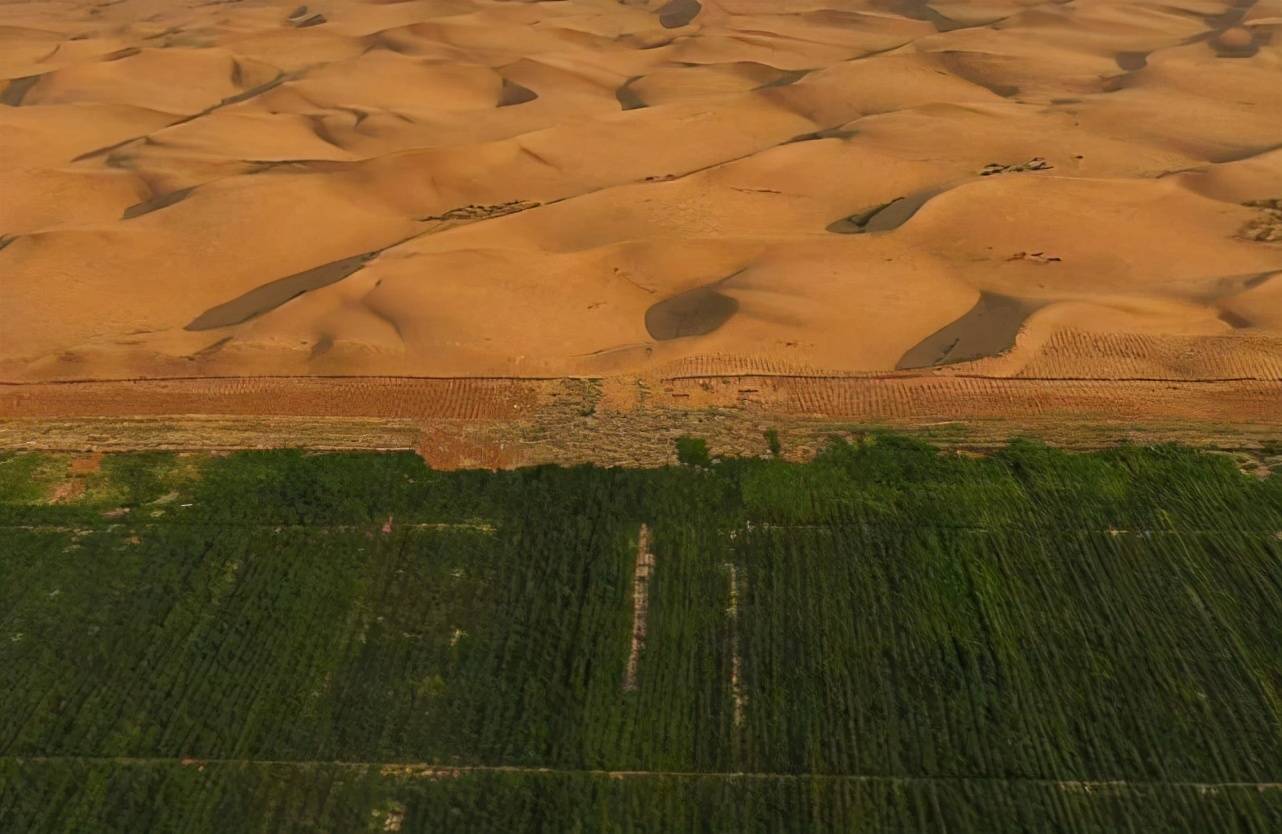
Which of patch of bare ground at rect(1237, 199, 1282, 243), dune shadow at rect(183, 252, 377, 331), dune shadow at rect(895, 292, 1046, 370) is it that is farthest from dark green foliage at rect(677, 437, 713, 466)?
patch of bare ground at rect(1237, 199, 1282, 243)

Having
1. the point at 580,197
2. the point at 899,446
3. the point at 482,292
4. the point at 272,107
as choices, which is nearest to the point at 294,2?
the point at 272,107

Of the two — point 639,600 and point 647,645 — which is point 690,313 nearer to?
point 639,600

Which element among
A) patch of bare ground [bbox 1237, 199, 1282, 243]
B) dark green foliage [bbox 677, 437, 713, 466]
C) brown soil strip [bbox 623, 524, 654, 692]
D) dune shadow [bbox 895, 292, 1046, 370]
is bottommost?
brown soil strip [bbox 623, 524, 654, 692]

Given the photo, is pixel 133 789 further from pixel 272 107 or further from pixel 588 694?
pixel 272 107

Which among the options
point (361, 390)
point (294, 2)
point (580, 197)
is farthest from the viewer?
point (294, 2)

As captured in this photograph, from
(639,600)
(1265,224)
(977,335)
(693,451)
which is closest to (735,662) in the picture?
(639,600)

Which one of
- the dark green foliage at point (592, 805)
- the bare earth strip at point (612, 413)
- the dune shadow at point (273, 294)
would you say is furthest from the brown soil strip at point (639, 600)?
the dune shadow at point (273, 294)

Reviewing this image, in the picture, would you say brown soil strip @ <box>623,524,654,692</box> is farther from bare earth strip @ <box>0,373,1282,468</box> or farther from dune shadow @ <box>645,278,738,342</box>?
dune shadow @ <box>645,278,738,342</box>
